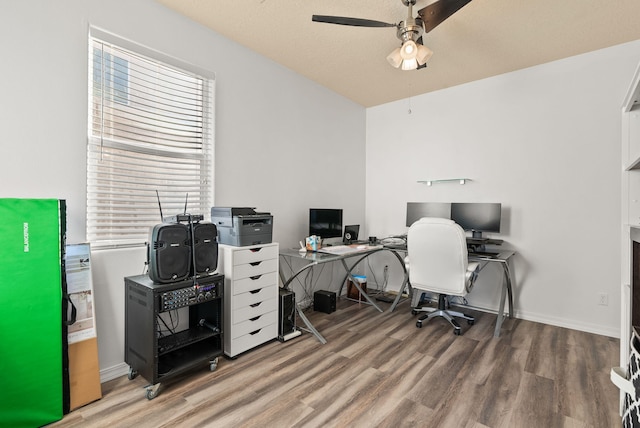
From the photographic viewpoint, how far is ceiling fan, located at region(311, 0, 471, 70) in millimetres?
1948

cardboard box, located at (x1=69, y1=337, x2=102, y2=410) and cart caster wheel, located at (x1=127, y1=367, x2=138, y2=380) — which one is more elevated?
cardboard box, located at (x1=69, y1=337, x2=102, y2=410)

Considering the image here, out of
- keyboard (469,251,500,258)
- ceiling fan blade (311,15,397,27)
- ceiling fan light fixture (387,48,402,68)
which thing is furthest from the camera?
keyboard (469,251,500,258)

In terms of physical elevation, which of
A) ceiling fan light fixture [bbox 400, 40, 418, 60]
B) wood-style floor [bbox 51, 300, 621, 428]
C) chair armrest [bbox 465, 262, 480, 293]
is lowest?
wood-style floor [bbox 51, 300, 621, 428]

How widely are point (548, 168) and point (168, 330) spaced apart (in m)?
3.93

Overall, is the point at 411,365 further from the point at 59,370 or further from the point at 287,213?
the point at 59,370

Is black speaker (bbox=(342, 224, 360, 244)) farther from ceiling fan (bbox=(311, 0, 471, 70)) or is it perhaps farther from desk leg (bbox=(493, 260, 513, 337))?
ceiling fan (bbox=(311, 0, 471, 70))

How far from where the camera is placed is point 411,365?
93.0 inches

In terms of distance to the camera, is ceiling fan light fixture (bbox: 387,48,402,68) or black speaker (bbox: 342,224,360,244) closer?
ceiling fan light fixture (bbox: 387,48,402,68)

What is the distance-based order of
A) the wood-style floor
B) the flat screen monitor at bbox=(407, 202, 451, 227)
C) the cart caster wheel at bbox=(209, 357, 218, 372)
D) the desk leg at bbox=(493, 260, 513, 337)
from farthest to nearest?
1. the flat screen monitor at bbox=(407, 202, 451, 227)
2. the desk leg at bbox=(493, 260, 513, 337)
3. the cart caster wheel at bbox=(209, 357, 218, 372)
4. the wood-style floor

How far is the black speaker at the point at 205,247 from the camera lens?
2160mm

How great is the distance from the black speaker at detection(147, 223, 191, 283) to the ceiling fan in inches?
66.0

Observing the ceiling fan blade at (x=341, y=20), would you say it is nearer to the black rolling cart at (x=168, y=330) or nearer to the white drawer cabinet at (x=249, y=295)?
the white drawer cabinet at (x=249, y=295)

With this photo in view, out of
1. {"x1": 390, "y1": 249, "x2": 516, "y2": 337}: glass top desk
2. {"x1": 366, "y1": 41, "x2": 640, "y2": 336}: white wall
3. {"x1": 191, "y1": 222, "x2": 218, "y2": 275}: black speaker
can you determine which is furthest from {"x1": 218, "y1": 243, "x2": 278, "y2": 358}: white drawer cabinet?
{"x1": 366, "y1": 41, "x2": 640, "y2": 336}: white wall

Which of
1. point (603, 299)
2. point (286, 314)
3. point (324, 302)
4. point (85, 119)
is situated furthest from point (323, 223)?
point (603, 299)
